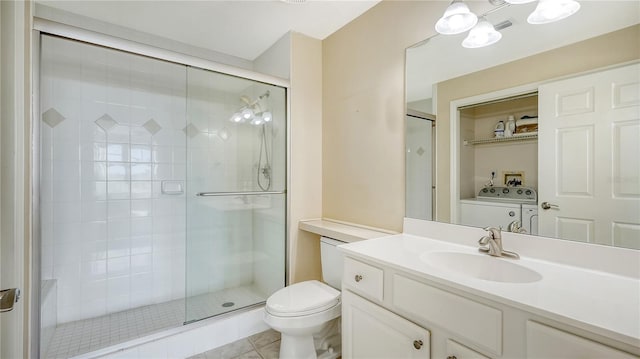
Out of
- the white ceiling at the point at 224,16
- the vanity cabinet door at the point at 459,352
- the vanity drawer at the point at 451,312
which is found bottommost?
the vanity cabinet door at the point at 459,352

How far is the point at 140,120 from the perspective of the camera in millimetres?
2340

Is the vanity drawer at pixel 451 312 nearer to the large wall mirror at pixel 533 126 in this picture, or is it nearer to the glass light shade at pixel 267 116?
the large wall mirror at pixel 533 126

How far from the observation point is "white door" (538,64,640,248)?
997mm

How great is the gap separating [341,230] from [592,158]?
131 cm

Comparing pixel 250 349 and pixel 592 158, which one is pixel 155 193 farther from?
pixel 592 158

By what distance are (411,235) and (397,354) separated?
27.8 inches

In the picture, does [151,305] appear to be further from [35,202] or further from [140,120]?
[140,120]

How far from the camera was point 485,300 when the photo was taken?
864 mm

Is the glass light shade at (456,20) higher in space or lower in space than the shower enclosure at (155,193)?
higher

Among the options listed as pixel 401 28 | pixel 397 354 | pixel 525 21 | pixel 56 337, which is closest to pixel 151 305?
pixel 56 337

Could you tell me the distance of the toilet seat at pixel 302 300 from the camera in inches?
60.1

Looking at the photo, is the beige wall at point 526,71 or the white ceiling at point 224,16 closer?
the beige wall at point 526,71

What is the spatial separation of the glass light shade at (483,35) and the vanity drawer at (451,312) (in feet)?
3.97

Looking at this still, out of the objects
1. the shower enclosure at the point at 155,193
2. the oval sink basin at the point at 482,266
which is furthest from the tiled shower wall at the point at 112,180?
the oval sink basin at the point at 482,266
